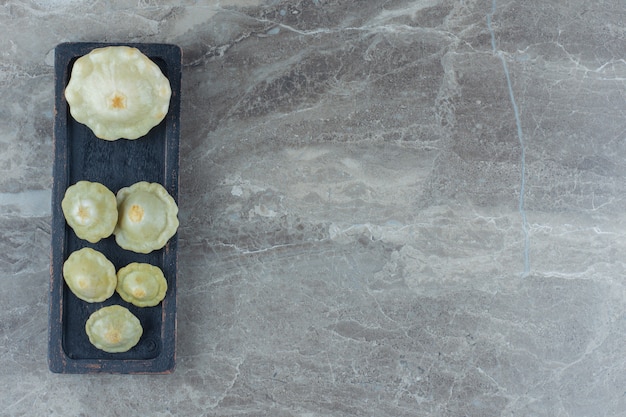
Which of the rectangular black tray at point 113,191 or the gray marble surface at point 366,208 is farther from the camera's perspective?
the gray marble surface at point 366,208

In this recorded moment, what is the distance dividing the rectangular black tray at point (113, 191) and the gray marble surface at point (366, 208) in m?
0.12

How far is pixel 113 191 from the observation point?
4.59ft

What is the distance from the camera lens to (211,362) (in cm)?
154

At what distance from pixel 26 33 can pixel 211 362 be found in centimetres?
95

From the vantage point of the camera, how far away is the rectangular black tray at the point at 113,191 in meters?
1.39

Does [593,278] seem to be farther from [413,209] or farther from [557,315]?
[413,209]

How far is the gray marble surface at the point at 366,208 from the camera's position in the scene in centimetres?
153

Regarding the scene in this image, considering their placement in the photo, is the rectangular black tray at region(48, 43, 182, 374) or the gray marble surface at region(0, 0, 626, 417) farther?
the gray marble surface at region(0, 0, 626, 417)

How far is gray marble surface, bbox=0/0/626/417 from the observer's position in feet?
5.00

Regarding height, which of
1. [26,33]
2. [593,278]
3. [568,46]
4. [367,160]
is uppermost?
[568,46]

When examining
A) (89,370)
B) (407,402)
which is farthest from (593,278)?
(89,370)

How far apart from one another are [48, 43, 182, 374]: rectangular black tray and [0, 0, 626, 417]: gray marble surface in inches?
4.9

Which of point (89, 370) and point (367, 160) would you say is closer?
point (89, 370)

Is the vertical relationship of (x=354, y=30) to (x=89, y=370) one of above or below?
above
